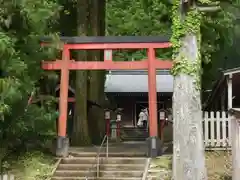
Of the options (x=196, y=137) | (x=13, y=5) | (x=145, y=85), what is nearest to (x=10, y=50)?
(x=13, y=5)

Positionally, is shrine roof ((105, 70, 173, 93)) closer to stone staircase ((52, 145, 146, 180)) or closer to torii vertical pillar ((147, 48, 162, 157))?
torii vertical pillar ((147, 48, 162, 157))

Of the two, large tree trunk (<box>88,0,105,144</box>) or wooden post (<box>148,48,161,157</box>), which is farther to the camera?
large tree trunk (<box>88,0,105,144</box>)

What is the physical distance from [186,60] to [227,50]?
16.2m

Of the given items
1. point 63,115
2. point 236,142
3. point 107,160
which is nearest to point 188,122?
point 236,142

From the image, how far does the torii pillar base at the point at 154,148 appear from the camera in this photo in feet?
45.0

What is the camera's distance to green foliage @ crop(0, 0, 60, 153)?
11333 mm

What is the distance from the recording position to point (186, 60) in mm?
11367

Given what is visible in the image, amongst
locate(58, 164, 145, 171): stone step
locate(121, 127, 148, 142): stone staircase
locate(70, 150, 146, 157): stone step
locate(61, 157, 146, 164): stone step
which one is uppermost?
locate(121, 127, 148, 142): stone staircase

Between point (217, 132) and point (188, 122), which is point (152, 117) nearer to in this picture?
point (217, 132)

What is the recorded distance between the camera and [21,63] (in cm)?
1184

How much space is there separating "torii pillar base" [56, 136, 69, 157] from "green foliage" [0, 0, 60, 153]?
592 millimetres

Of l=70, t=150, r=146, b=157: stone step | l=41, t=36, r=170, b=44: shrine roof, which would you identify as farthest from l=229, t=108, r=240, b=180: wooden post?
l=41, t=36, r=170, b=44: shrine roof

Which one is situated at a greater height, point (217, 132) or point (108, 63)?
point (108, 63)

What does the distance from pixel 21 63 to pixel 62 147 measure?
10.9ft
